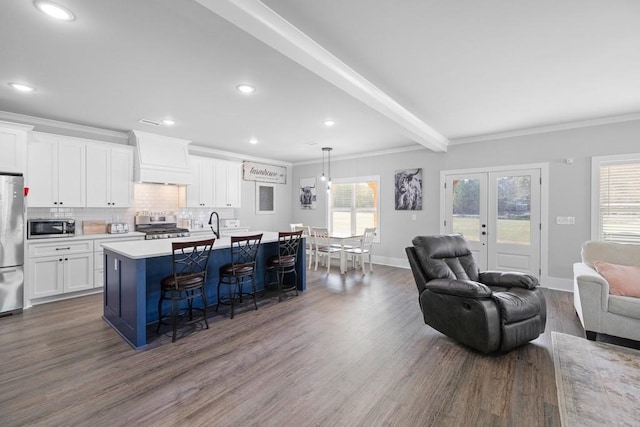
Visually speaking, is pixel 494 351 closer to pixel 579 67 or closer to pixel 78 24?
pixel 579 67

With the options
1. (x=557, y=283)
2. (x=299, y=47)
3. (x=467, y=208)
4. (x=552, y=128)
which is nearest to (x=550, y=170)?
(x=552, y=128)

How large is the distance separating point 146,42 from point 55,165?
3.24 m

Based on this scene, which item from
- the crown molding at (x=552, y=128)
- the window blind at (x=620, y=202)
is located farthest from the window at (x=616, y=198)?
the crown molding at (x=552, y=128)

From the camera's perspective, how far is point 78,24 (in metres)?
2.21

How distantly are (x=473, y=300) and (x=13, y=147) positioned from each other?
18.8 feet

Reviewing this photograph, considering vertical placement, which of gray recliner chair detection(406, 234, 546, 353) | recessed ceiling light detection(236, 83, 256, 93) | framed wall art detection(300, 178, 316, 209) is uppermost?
recessed ceiling light detection(236, 83, 256, 93)

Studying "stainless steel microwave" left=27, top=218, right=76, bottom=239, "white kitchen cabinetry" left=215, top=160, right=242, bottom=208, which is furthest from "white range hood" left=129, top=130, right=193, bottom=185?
"stainless steel microwave" left=27, top=218, right=76, bottom=239

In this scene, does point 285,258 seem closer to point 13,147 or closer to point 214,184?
point 214,184

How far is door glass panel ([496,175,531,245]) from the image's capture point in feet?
16.9

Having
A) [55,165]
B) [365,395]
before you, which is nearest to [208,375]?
[365,395]

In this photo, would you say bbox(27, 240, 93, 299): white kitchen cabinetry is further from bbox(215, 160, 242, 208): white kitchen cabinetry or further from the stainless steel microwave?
bbox(215, 160, 242, 208): white kitchen cabinetry

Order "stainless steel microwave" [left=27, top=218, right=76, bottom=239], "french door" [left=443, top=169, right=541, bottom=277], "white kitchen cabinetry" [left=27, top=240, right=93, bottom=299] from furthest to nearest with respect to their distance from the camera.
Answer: "french door" [left=443, top=169, right=541, bottom=277] < "stainless steel microwave" [left=27, top=218, right=76, bottom=239] < "white kitchen cabinetry" [left=27, top=240, right=93, bottom=299]

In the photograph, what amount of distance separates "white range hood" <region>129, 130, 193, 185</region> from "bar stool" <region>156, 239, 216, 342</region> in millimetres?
2481

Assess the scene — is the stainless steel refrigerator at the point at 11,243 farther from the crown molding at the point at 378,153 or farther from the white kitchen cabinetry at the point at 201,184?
the crown molding at the point at 378,153
